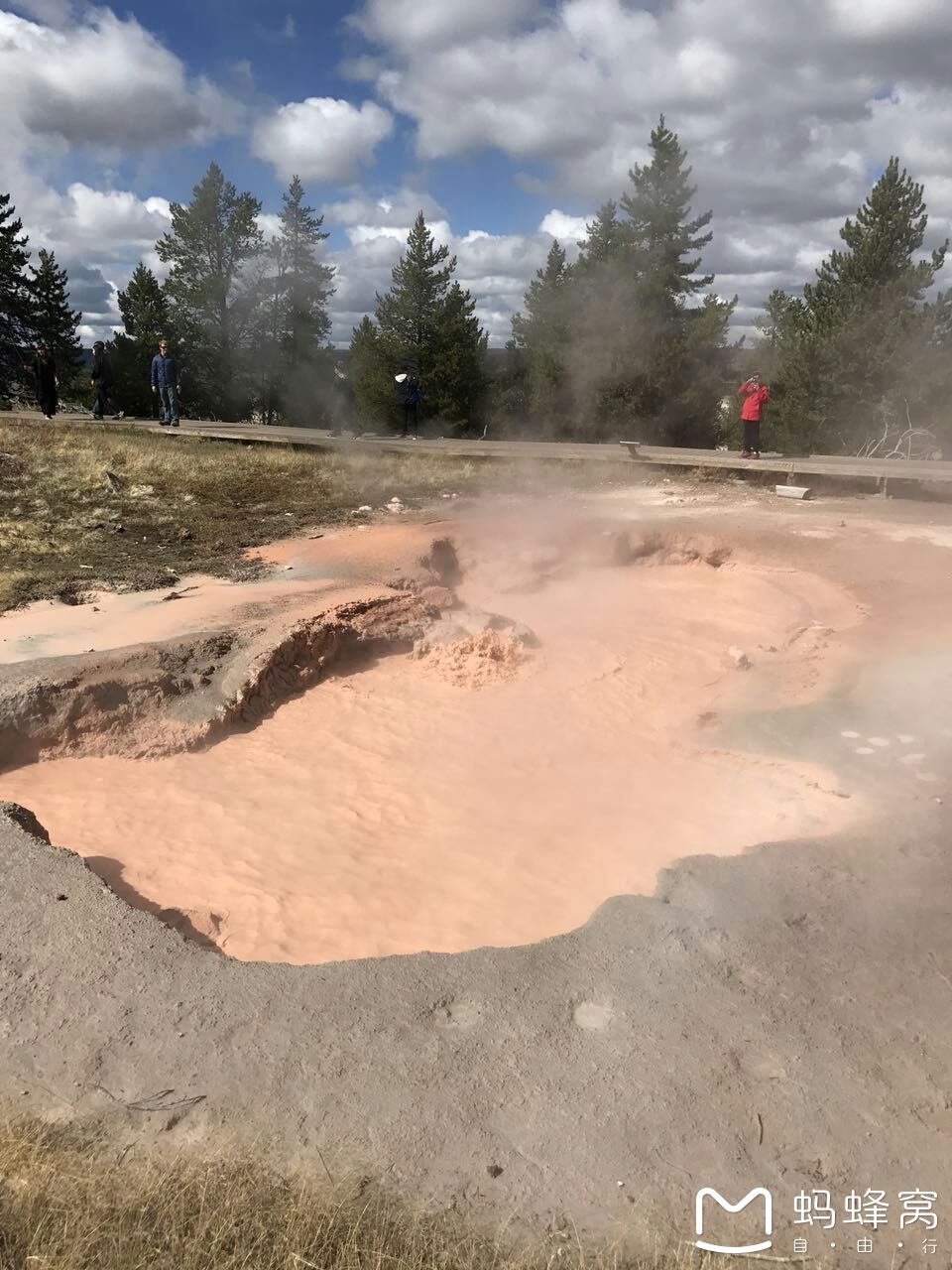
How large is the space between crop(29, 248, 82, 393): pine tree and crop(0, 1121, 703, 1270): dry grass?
2467 centimetres

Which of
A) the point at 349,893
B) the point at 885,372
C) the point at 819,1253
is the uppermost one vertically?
the point at 885,372

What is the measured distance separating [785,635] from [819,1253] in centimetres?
495

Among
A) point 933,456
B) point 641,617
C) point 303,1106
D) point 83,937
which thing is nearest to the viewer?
point 303,1106

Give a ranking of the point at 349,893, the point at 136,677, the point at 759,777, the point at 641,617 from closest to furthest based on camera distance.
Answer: the point at 349,893, the point at 759,777, the point at 136,677, the point at 641,617

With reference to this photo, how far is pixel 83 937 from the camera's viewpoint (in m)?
2.68

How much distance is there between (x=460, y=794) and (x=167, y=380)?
12.1 m

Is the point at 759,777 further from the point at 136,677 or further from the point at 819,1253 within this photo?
the point at 136,677

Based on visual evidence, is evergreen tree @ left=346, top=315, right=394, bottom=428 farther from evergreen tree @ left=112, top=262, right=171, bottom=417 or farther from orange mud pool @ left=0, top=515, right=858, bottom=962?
orange mud pool @ left=0, top=515, right=858, bottom=962

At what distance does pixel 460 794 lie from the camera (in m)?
4.71

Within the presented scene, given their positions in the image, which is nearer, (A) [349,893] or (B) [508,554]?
(A) [349,893]

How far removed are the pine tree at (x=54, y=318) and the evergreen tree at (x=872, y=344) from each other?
60.8ft

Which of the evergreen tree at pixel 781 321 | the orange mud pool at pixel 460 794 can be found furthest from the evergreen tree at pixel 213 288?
the orange mud pool at pixel 460 794

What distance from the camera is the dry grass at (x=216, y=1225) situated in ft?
5.60

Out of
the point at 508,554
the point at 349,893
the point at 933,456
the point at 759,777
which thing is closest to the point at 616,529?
the point at 508,554
